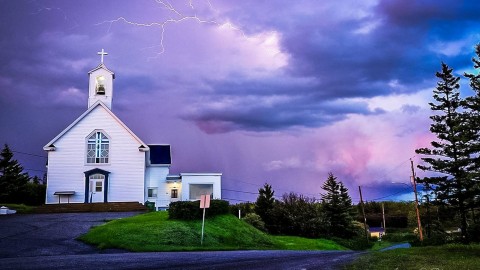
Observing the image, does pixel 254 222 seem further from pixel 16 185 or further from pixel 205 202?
pixel 16 185

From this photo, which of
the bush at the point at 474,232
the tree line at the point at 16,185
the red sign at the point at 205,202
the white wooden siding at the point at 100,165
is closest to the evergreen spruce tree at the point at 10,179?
the tree line at the point at 16,185

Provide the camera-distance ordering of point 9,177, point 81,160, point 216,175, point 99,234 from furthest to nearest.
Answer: point 9,177 → point 216,175 → point 81,160 → point 99,234

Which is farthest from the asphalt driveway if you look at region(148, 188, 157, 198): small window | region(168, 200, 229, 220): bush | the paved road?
region(148, 188, 157, 198): small window

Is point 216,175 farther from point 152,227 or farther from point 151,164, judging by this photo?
point 152,227

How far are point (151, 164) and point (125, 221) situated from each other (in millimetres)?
24137

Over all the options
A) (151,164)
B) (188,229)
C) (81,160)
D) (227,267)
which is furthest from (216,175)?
(227,267)

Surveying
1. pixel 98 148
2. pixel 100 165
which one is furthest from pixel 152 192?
pixel 98 148

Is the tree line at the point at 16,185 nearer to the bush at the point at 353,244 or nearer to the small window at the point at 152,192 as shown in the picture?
the small window at the point at 152,192

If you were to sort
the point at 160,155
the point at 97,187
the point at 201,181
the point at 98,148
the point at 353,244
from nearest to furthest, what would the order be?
the point at 97,187 → the point at 98,148 → the point at 353,244 → the point at 201,181 → the point at 160,155

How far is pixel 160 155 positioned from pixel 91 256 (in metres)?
40.5

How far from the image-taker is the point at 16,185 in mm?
57906

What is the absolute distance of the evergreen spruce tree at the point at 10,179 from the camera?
184ft

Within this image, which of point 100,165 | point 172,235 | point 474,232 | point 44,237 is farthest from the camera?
point 100,165

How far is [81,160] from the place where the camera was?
49.9 metres
